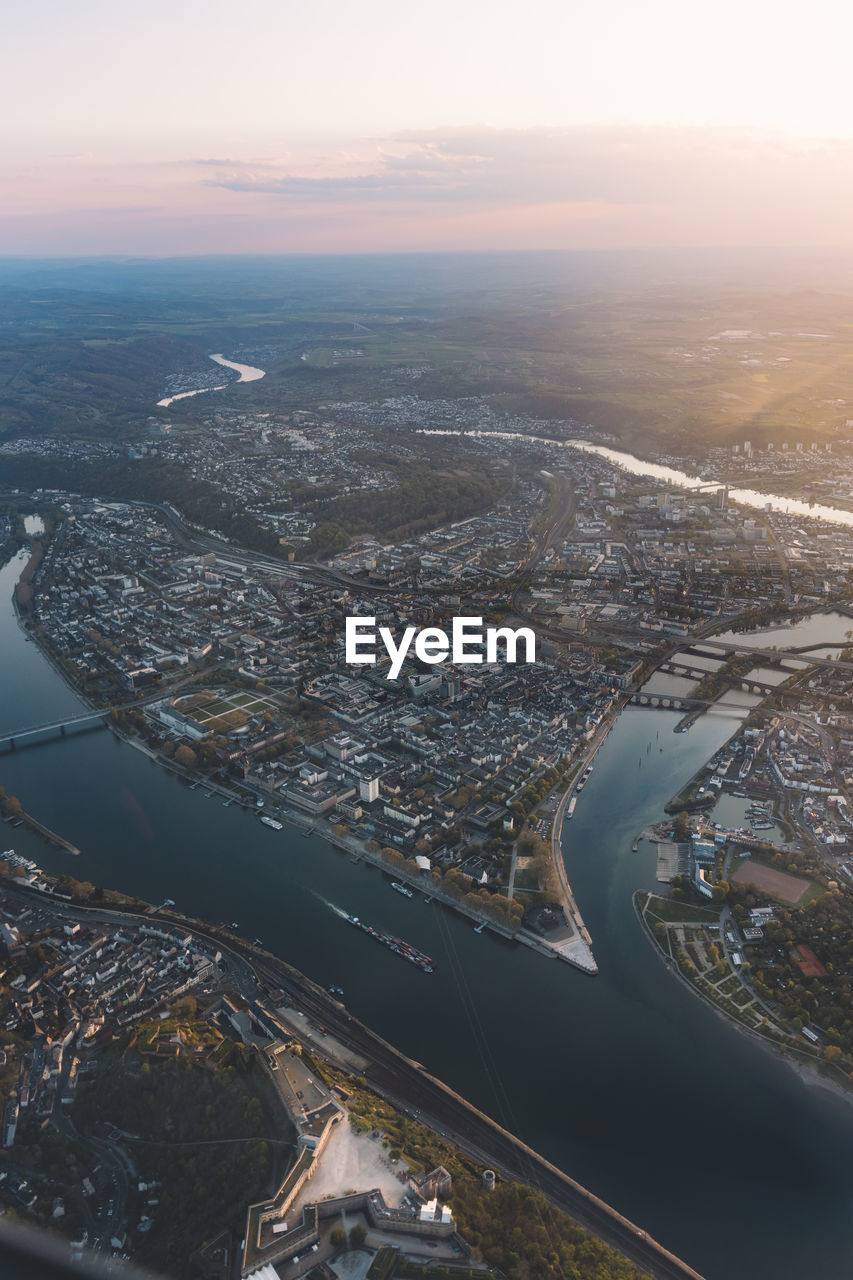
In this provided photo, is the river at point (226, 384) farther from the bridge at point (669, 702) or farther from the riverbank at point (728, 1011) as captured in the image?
the riverbank at point (728, 1011)

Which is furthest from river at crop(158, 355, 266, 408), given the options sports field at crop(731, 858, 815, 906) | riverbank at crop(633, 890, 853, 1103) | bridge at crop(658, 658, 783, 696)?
riverbank at crop(633, 890, 853, 1103)

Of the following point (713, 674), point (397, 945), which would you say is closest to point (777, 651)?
point (713, 674)

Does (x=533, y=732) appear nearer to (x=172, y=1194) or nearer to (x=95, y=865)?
(x=95, y=865)

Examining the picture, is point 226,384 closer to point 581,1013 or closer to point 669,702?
point 669,702

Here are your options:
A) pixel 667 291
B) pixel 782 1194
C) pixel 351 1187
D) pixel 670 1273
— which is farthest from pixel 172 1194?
pixel 667 291

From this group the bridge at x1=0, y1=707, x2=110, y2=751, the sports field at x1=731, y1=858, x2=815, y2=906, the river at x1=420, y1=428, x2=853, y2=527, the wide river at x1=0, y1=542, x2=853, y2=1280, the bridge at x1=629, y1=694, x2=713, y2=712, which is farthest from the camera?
the river at x1=420, y1=428, x2=853, y2=527

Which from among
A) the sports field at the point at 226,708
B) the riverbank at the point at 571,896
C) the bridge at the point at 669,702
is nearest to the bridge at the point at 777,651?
the bridge at the point at 669,702

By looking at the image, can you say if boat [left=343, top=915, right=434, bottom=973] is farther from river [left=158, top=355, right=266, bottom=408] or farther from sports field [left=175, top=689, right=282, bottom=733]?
river [left=158, top=355, right=266, bottom=408]
